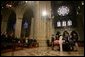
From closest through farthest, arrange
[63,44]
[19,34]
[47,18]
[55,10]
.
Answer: [63,44] < [47,18] < [19,34] < [55,10]

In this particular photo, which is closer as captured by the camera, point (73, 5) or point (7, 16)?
point (7, 16)

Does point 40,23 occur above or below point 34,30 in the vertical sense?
above

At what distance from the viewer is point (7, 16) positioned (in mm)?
12516

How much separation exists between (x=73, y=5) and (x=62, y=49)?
7250 millimetres

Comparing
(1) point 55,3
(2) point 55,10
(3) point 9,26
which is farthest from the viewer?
(1) point 55,3

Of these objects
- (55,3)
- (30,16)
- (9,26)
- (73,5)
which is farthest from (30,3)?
(73,5)

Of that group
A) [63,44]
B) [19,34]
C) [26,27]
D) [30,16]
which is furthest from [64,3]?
[63,44]

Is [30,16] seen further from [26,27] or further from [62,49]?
[62,49]

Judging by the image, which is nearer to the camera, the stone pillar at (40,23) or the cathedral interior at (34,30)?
the cathedral interior at (34,30)

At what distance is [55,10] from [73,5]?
2.19m

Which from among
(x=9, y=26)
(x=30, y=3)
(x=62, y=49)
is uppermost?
(x=30, y=3)

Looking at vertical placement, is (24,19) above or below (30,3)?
below

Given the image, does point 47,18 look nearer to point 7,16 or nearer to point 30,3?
point 30,3

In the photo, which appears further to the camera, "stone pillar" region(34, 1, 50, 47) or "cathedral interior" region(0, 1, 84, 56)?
"stone pillar" region(34, 1, 50, 47)
